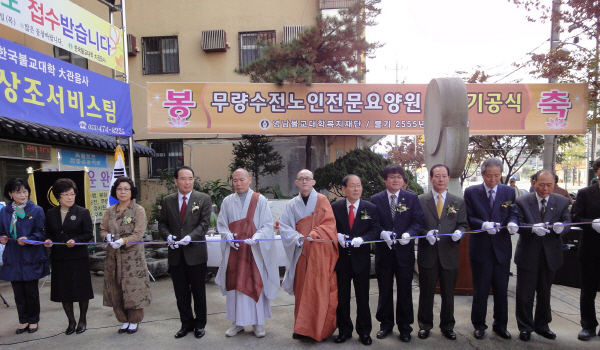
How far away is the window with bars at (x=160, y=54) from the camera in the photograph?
42.3ft

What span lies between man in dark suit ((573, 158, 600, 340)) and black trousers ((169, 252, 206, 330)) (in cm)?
379

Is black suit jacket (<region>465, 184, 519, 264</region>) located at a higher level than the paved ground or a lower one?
higher

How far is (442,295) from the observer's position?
4039 millimetres

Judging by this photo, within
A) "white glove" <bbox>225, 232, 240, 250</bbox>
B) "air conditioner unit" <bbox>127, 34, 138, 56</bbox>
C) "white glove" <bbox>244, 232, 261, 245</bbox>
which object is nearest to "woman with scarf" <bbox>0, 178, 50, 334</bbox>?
"white glove" <bbox>225, 232, 240, 250</bbox>

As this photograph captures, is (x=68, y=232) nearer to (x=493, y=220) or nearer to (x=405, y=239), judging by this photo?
Result: (x=405, y=239)

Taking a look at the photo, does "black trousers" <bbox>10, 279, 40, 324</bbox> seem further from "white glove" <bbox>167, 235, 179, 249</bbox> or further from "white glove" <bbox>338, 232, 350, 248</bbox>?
"white glove" <bbox>338, 232, 350, 248</bbox>

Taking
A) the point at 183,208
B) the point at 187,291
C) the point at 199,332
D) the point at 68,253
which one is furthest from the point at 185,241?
the point at 68,253

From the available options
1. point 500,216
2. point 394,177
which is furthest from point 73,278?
point 500,216

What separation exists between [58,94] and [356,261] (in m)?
4.91

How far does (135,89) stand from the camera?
13.0m

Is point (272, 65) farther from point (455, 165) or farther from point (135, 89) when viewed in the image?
point (135, 89)

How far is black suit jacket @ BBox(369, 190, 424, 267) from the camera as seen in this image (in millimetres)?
4023

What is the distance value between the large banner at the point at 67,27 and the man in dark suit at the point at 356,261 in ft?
15.4

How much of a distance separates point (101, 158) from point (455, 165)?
7641 mm
